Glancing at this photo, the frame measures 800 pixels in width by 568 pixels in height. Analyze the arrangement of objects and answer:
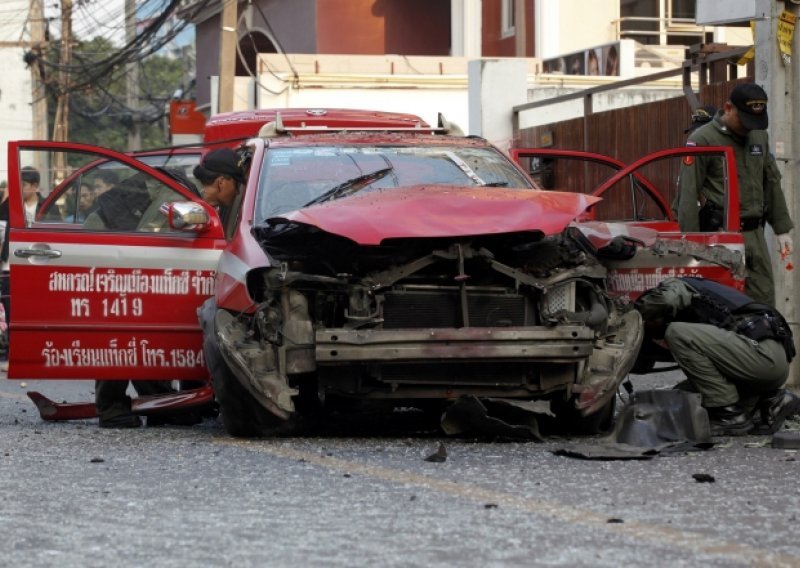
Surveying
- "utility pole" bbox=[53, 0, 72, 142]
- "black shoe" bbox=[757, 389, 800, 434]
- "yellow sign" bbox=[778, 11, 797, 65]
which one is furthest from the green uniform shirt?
"utility pole" bbox=[53, 0, 72, 142]

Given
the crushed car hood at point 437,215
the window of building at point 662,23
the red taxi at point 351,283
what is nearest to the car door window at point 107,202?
the red taxi at point 351,283

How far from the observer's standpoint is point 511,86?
71.1ft

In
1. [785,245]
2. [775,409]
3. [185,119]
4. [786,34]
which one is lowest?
[775,409]

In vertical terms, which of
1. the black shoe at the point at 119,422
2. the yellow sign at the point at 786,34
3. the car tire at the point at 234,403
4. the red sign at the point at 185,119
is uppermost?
the red sign at the point at 185,119

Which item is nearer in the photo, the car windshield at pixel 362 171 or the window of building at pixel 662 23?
the car windshield at pixel 362 171

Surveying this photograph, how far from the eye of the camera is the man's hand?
36.7 feet

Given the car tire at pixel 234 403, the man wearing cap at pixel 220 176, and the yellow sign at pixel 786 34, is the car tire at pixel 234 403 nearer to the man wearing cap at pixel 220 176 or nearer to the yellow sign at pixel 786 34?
the man wearing cap at pixel 220 176

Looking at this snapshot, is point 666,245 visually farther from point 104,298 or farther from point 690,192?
point 104,298

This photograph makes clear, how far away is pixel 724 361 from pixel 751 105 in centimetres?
260

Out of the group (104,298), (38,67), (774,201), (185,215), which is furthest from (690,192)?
(38,67)

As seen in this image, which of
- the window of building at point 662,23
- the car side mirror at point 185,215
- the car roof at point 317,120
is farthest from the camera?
the window of building at point 662,23

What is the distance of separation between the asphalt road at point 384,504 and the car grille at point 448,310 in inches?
23.4

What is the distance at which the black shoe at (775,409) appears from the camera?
332 inches

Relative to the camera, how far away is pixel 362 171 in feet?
29.5
